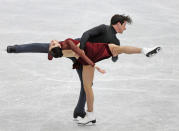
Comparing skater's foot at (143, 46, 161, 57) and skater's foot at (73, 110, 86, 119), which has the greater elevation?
skater's foot at (143, 46, 161, 57)

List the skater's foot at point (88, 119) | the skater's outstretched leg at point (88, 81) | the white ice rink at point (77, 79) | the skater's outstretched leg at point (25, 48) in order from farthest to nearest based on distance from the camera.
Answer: the white ice rink at point (77, 79) → the skater's foot at point (88, 119) → the skater's outstretched leg at point (88, 81) → the skater's outstretched leg at point (25, 48)

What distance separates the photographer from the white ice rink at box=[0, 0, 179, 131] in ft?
23.7

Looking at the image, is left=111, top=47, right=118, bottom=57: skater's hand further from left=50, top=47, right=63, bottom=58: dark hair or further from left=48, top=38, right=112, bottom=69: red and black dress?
left=50, top=47, right=63, bottom=58: dark hair

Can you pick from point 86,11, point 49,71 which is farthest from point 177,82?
point 86,11

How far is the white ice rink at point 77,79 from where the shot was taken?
23.7ft

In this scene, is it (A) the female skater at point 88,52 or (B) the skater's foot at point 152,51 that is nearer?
(B) the skater's foot at point 152,51

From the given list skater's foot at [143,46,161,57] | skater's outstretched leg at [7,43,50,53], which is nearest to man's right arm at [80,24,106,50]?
skater's outstretched leg at [7,43,50,53]

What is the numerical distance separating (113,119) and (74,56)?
4.93 ft

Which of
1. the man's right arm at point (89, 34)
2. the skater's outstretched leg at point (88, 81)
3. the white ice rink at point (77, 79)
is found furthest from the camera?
the white ice rink at point (77, 79)

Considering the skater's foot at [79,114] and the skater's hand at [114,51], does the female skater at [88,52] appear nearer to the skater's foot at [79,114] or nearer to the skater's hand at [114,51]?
the skater's hand at [114,51]

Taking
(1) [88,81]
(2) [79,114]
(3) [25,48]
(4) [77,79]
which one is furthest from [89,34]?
(4) [77,79]

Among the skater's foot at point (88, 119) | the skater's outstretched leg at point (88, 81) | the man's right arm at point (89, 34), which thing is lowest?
the skater's foot at point (88, 119)

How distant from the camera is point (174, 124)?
23.2ft

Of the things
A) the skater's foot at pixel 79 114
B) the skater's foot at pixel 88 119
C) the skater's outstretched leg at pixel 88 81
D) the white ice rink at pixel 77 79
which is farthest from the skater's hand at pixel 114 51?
the white ice rink at pixel 77 79
